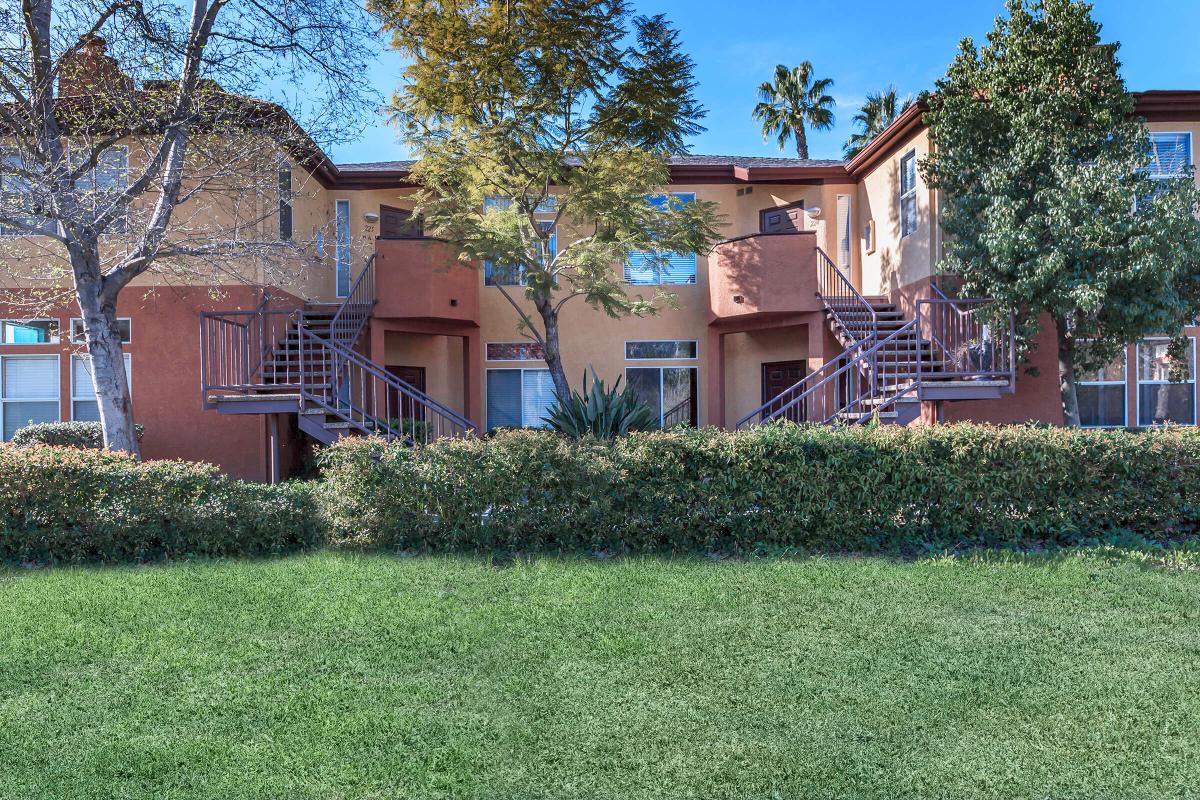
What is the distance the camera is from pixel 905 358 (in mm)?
13164

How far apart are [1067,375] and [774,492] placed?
6833 millimetres

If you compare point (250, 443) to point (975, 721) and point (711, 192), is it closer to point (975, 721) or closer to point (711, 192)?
point (711, 192)

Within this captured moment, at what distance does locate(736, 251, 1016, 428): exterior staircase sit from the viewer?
11.5 metres

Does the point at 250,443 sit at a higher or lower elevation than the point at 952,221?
lower

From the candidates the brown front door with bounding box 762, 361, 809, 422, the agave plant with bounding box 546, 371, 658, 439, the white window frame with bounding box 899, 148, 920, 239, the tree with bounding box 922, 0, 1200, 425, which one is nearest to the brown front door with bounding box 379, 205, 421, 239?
the agave plant with bounding box 546, 371, 658, 439

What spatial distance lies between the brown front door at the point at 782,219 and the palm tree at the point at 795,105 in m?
13.9

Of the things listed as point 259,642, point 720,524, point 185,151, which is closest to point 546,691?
point 259,642

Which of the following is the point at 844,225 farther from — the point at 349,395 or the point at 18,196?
the point at 18,196

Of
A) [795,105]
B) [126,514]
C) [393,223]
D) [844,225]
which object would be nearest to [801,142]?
[795,105]

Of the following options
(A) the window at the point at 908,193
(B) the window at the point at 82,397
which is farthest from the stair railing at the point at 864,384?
(B) the window at the point at 82,397

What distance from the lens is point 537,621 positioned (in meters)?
5.53

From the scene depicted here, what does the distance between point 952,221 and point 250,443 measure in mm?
11537

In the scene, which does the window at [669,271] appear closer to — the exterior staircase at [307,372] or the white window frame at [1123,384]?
the exterior staircase at [307,372]

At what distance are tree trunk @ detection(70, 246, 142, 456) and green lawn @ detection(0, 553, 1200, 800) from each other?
12.1 feet
